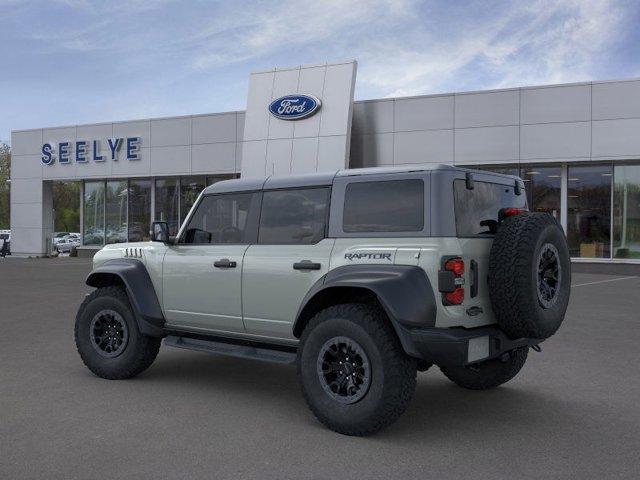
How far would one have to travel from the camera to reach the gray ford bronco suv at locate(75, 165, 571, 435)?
15.1 ft

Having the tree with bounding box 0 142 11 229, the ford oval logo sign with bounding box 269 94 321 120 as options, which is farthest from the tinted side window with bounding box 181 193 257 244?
the tree with bounding box 0 142 11 229

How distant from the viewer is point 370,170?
525cm

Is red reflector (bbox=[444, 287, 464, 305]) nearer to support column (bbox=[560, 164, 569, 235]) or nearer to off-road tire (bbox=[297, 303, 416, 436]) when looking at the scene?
off-road tire (bbox=[297, 303, 416, 436])

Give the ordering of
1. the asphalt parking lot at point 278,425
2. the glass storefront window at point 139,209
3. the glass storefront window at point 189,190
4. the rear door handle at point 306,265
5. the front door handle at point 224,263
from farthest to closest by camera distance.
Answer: the glass storefront window at point 139,209, the glass storefront window at point 189,190, the front door handle at point 224,263, the rear door handle at point 306,265, the asphalt parking lot at point 278,425

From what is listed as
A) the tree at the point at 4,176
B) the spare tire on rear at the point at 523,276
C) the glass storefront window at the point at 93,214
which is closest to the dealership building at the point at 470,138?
the glass storefront window at the point at 93,214

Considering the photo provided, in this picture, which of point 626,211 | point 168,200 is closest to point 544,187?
point 626,211

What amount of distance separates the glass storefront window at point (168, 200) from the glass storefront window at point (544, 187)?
14603 mm

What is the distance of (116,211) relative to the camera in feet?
101

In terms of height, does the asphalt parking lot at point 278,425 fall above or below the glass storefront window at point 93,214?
below

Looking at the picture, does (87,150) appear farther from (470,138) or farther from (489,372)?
(489,372)

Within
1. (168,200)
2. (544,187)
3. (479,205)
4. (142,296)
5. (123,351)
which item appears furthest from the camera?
(168,200)

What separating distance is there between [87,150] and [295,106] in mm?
11486

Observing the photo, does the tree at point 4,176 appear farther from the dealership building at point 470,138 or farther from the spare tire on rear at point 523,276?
the spare tire on rear at point 523,276

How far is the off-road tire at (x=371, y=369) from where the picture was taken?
4.57m
